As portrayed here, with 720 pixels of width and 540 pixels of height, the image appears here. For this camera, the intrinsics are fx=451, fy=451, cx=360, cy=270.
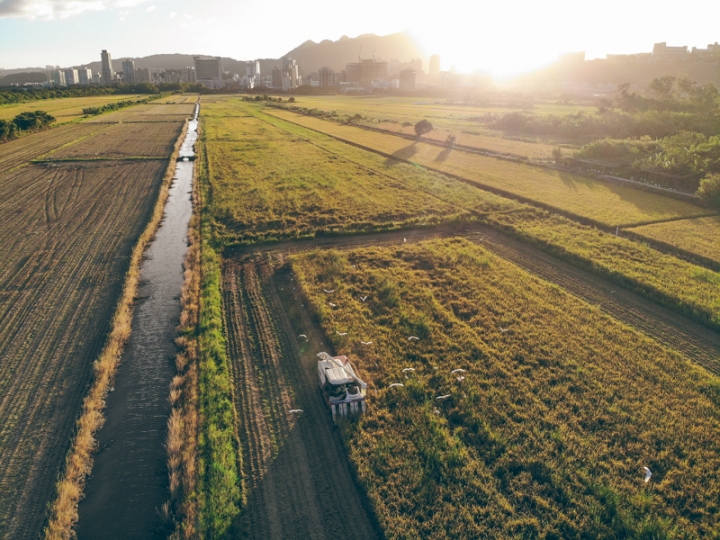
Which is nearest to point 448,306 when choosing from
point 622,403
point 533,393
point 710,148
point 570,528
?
point 533,393

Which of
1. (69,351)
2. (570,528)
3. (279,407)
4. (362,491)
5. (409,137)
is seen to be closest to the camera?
(570,528)

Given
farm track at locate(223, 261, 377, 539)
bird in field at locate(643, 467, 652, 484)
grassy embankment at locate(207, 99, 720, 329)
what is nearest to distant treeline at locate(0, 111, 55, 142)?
grassy embankment at locate(207, 99, 720, 329)

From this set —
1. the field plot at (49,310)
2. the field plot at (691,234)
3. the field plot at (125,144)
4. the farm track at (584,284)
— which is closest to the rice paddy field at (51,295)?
the field plot at (49,310)

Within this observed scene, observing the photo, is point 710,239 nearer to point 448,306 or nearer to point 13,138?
point 448,306

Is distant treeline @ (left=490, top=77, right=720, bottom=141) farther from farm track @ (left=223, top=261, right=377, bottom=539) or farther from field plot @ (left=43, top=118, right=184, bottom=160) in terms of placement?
farm track @ (left=223, top=261, right=377, bottom=539)

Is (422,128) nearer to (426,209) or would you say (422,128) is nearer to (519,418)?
(426,209)

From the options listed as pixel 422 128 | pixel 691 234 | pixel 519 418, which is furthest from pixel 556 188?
pixel 422 128
